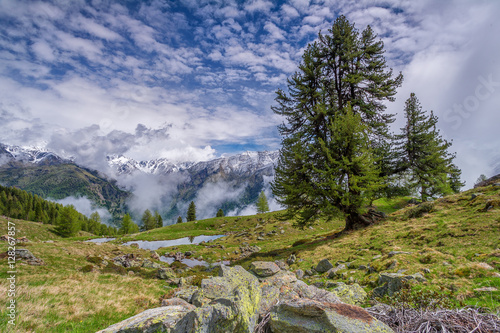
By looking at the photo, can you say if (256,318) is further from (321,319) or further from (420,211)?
(420,211)

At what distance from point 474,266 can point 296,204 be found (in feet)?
47.1

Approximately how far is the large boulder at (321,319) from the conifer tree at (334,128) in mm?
15395

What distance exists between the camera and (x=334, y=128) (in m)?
19.1

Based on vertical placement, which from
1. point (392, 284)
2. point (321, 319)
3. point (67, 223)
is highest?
point (67, 223)

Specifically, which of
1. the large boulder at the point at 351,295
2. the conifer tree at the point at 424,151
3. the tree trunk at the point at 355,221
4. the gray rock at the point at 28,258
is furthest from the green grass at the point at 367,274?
the conifer tree at the point at 424,151

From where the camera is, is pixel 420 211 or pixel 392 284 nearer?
pixel 392 284

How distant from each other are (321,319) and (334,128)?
709 inches

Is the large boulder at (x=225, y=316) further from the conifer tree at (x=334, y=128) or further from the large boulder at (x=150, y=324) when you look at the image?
the conifer tree at (x=334, y=128)

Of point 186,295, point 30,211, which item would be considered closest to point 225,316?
point 186,295

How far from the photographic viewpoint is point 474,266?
23.8ft

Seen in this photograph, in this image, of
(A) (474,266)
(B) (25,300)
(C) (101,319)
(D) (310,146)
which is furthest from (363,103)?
(B) (25,300)

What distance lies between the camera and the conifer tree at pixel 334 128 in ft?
62.5

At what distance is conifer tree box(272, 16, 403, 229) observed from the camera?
19.0 m

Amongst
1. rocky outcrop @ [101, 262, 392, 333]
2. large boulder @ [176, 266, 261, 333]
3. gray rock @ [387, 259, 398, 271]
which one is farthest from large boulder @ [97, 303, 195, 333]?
gray rock @ [387, 259, 398, 271]
